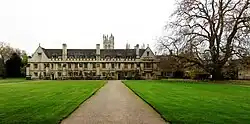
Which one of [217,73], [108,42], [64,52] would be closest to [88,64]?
[64,52]

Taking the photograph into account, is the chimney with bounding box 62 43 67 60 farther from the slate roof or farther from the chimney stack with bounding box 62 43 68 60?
the slate roof

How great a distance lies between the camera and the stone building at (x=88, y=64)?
92125mm

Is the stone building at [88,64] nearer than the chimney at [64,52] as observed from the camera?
Yes

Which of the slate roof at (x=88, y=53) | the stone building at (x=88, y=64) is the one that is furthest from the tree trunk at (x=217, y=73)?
the slate roof at (x=88, y=53)

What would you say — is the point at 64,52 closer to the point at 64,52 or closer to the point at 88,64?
the point at 64,52

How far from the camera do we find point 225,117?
11.9 metres

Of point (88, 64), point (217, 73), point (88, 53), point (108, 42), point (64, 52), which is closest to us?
point (217, 73)

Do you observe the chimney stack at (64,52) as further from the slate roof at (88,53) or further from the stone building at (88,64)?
the slate roof at (88,53)

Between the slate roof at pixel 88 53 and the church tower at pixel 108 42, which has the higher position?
the church tower at pixel 108 42

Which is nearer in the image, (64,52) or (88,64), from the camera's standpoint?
(88,64)

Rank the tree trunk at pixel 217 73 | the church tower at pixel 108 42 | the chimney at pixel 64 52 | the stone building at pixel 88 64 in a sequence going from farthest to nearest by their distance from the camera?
the church tower at pixel 108 42
the chimney at pixel 64 52
the stone building at pixel 88 64
the tree trunk at pixel 217 73

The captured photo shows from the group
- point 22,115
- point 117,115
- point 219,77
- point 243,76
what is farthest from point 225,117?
point 243,76

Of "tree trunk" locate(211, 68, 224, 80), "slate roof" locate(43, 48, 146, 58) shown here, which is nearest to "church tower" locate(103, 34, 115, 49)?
"slate roof" locate(43, 48, 146, 58)

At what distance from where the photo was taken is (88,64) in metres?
92.8
